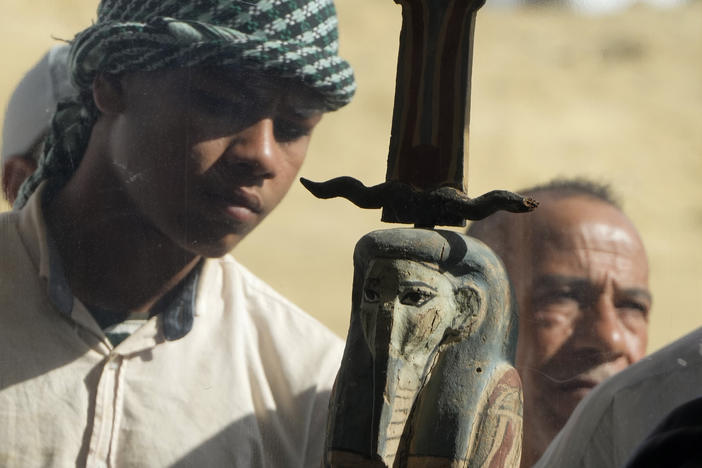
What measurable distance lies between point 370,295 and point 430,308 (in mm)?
62

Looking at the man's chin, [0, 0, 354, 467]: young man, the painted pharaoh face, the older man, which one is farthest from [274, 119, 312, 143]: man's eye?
the painted pharaoh face

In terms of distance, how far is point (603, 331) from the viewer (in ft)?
4.69

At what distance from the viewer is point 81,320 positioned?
1.45 meters

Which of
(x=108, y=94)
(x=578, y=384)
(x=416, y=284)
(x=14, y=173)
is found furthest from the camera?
(x=14, y=173)

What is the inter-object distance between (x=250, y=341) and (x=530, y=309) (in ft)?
1.15

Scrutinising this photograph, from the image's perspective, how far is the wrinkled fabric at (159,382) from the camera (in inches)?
54.8

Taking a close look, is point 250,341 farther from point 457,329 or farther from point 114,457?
point 457,329

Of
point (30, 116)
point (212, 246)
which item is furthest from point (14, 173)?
point (212, 246)

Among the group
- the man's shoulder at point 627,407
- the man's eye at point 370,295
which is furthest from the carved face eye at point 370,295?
the man's shoulder at point 627,407

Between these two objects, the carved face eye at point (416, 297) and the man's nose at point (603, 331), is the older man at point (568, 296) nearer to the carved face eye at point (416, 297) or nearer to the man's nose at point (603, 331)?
the man's nose at point (603, 331)

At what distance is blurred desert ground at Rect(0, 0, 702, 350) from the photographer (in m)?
1.60

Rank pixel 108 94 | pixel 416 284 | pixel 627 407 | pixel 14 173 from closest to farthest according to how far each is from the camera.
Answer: pixel 416 284
pixel 627 407
pixel 108 94
pixel 14 173

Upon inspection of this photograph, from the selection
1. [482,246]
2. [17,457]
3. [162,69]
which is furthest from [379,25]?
[17,457]

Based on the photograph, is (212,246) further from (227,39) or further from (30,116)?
(30,116)
